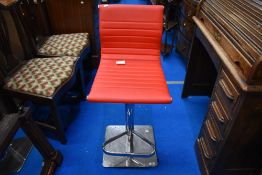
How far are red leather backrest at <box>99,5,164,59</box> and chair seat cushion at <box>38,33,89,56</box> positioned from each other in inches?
23.3

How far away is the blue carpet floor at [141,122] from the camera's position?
1.55m

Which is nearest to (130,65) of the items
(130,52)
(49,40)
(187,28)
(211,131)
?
(130,52)

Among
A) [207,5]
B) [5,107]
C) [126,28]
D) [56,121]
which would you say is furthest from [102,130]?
[207,5]

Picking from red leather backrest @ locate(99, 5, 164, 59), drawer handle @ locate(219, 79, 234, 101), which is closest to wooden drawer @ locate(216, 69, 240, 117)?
drawer handle @ locate(219, 79, 234, 101)

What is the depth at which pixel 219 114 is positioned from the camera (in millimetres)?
1243

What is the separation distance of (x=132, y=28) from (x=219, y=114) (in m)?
0.78

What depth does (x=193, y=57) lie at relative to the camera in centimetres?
189

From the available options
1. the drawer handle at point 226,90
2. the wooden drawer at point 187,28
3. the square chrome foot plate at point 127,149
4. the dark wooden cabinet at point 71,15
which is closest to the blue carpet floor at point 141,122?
the square chrome foot plate at point 127,149

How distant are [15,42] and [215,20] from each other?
5.19 feet

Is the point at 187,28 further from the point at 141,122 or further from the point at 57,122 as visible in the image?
the point at 57,122

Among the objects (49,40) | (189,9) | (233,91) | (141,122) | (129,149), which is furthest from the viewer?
(189,9)

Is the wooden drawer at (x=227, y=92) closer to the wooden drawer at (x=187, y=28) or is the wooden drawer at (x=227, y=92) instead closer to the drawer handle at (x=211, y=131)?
the drawer handle at (x=211, y=131)

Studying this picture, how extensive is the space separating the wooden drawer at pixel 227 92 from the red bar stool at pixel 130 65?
0.32 meters

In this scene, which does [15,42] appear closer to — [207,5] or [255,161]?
[207,5]
